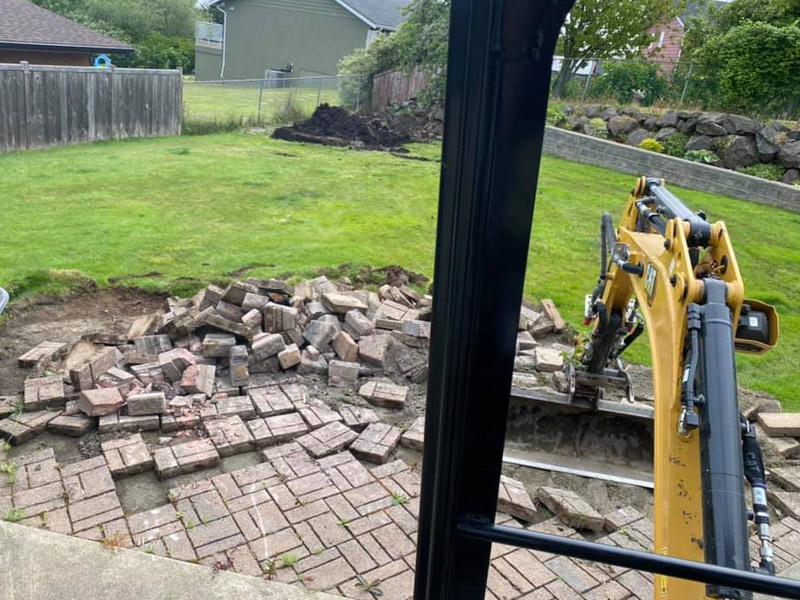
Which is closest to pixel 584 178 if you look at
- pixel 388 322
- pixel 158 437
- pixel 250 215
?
pixel 250 215

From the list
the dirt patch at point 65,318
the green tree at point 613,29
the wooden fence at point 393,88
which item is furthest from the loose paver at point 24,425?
the wooden fence at point 393,88

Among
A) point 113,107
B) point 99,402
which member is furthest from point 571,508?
point 113,107

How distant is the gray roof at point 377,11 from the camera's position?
2330 cm

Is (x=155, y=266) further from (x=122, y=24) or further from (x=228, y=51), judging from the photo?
(x=122, y=24)

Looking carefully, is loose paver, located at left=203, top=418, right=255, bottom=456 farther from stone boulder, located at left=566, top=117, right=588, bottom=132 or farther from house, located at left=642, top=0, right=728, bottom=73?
house, located at left=642, top=0, right=728, bottom=73

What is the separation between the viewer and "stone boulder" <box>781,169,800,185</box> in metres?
13.0

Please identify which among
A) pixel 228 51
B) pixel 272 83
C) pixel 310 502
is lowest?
pixel 310 502

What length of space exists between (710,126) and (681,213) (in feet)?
41.4

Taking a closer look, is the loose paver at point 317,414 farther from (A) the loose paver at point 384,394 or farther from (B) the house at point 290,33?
(B) the house at point 290,33

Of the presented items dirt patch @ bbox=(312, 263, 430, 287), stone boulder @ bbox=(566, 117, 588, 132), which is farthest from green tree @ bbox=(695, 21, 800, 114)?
dirt patch @ bbox=(312, 263, 430, 287)

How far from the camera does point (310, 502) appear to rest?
3.64 meters

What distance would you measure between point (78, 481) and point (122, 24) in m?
35.0

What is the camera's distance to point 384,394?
486cm

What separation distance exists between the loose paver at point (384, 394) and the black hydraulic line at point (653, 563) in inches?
131
